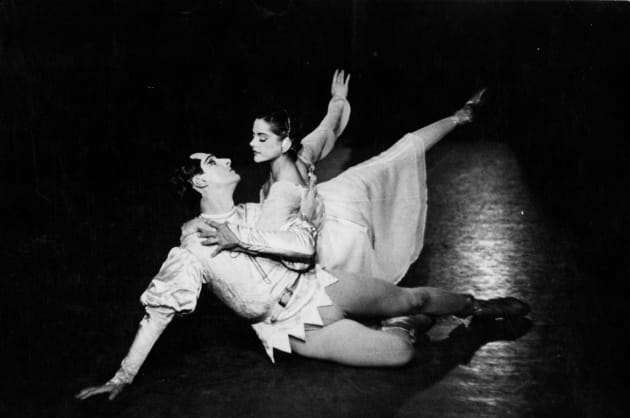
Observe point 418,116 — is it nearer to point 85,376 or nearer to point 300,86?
point 300,86

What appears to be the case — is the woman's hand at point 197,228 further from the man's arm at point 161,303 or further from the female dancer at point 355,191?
the female dancer at point 355,191

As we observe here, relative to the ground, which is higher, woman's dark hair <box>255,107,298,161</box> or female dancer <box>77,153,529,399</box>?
woman's dark hair <box>255,107,298,161</box>

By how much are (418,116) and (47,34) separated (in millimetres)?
1875

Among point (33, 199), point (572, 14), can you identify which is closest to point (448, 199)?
point (572, 14)

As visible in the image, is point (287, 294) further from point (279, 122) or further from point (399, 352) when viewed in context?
point (279, 122)

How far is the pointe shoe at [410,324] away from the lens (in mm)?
3258

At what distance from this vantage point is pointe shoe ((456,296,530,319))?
3336 mm

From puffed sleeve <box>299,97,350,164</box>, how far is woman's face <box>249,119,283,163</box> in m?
0.17

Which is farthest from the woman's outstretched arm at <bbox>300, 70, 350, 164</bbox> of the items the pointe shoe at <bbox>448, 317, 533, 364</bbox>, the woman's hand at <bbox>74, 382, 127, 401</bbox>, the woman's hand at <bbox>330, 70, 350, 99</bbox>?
the woman's hand at <bbox>74, 382, 127, 401</bbox>

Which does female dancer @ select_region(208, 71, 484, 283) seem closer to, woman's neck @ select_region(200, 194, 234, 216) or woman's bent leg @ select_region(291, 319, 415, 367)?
woman's neck @ select_region(200, 194, 234, 216)

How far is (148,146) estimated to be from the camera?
3.40m

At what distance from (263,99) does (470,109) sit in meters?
0.99

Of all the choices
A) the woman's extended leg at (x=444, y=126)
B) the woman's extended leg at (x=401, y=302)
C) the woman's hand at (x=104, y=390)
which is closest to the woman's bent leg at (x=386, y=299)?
the woman's extended leg at (x=401, y=302)

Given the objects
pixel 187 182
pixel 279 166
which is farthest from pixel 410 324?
pixel 187 182
